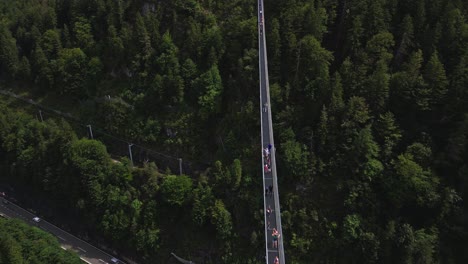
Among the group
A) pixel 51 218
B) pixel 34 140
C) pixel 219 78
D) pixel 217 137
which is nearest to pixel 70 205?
pixel 51 218

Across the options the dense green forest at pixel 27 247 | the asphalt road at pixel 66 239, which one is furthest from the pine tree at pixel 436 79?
the dense green forest at pixel 27 247

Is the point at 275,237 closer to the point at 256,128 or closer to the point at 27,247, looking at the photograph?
the point at 256,128

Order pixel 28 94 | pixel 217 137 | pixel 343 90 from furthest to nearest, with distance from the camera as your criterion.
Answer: pixel 28 94 → pixel 217 137 → pixel 343 90

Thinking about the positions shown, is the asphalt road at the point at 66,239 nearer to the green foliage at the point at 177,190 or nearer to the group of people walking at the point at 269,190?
the green foliage at the point at 177,190

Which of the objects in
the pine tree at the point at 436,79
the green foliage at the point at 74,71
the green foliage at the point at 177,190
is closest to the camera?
the pine tree at the point at 436,79

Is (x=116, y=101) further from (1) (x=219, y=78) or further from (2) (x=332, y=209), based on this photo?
(2) (x=332, y=209)

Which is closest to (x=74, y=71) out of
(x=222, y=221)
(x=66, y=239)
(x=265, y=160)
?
(x=66, y=239)

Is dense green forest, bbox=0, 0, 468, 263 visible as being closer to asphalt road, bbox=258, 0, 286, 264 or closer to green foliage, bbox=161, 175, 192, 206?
green foliage, bbox=161, 175, 192, 206

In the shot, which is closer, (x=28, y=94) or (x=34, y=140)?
(x=34, y=140)
